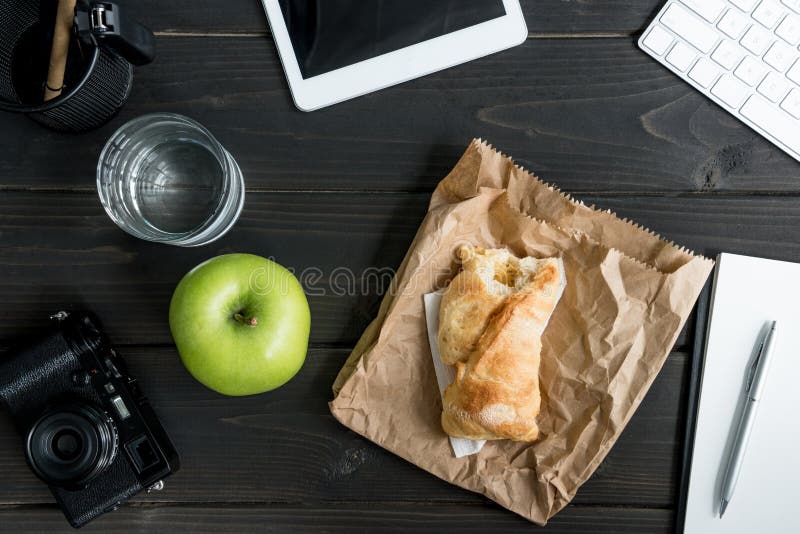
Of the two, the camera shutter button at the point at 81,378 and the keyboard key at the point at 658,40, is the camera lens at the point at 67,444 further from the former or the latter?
the keyboard key at the point at 658,40

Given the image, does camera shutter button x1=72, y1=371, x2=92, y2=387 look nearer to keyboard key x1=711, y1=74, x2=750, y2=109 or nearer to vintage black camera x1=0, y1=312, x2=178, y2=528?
vintage black camera x1=0, y1=312, x2=178, y2=528

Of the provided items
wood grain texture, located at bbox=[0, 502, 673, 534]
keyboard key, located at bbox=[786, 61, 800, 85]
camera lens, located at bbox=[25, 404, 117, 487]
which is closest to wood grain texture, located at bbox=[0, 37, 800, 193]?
keyboard key, located at bbox=[786, 61, 800, 85]

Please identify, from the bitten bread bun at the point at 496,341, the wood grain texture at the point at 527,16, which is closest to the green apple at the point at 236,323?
the bitten bread bun at the point at 496,341

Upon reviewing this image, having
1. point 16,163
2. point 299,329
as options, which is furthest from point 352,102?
point 16,163

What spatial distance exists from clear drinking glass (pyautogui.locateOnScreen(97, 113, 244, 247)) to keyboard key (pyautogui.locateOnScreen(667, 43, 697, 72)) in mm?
629

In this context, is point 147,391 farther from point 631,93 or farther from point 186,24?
point 631,93

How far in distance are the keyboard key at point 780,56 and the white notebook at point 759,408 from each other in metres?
0.27

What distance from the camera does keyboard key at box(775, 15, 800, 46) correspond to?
0.82m

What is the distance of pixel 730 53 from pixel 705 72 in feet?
0.13

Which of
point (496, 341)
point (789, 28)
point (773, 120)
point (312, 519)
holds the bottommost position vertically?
point (312, 519)

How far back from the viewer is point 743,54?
0.82 meters

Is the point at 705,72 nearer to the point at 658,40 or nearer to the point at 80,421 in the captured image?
the point at 658,40

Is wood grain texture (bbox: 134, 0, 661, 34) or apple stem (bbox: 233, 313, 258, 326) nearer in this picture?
apple stem (bbox: 233, 313, 258, 326)

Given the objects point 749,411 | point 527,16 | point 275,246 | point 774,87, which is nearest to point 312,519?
point 275,246
